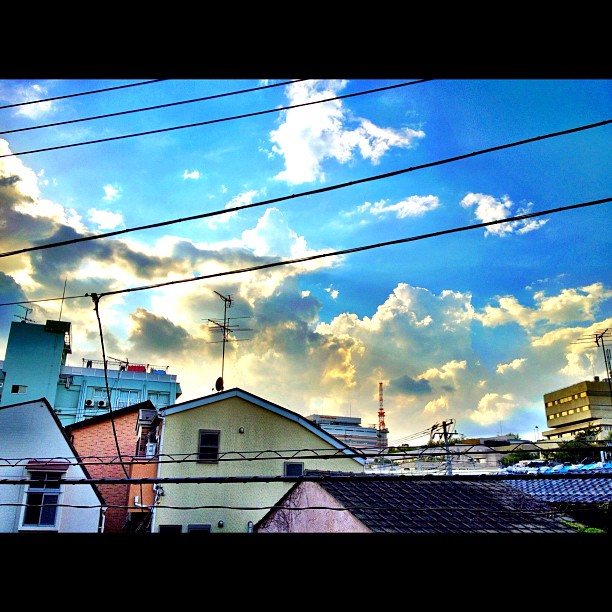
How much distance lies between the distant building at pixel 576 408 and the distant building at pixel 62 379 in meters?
61.3

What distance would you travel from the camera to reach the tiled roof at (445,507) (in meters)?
7.61

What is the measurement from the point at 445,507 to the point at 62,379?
86.7 ft

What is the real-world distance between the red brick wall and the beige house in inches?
146

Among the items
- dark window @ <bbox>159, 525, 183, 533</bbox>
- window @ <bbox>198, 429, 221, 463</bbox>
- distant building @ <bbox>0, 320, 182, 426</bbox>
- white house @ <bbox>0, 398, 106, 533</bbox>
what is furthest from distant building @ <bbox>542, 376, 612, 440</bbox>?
white house @ <bbox>0, 398, 106, 533</bbox>

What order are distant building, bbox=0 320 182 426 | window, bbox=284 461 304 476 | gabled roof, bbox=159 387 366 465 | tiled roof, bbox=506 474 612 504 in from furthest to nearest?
distant building, bbox=0 320 182 426, window, bbox=284 461 304 476, gabled roof, bbox=159 387 366 465, tiled roof, bbox=506 474 612 504

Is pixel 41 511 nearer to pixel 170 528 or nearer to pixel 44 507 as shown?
pixel 44 507

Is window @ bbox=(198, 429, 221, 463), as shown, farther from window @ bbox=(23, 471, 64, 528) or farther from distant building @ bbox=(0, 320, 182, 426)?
distant building @ bbox=(0, 320, 182, 426)

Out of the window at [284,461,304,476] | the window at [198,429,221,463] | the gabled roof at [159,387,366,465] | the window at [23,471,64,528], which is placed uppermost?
the gabled roof at [159,387,366,465]

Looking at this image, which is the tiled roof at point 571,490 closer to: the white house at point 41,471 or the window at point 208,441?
the window at point 208,441

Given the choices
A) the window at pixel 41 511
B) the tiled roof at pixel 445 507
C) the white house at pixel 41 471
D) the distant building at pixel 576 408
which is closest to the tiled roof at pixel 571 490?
the tiled roof at pixel 445 507

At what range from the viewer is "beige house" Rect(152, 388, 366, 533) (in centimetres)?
1396

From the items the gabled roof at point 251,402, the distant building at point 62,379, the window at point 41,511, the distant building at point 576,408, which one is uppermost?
the distant building at point 576,408
